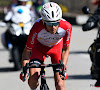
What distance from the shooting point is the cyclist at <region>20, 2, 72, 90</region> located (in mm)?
6707

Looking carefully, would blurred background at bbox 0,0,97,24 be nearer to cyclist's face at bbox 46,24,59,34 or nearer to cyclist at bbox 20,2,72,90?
cyclist at bbox 20,2,72,90

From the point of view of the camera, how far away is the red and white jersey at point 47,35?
698 centimetres

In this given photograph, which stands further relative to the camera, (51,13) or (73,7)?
(73,7)

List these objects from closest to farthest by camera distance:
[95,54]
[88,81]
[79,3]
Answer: [95,54] < [88,81] < [79,3]

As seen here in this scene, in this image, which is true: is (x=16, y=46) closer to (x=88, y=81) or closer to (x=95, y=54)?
(x=88, y=81)

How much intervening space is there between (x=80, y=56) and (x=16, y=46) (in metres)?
3.29

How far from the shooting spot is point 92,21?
28.8 feet

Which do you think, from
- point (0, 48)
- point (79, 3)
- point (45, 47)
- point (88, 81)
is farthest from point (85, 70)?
point (79, 3)

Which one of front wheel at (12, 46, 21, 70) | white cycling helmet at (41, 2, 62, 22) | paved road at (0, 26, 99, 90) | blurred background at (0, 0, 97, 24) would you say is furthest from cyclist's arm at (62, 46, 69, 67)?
blurred background at (0, 0, 97, 24)

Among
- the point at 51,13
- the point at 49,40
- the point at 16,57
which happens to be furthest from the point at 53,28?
the point at 16,57

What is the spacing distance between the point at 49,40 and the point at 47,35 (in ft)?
0.43

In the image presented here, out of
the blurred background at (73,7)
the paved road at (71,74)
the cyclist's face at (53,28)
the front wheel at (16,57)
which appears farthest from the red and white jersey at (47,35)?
the blurred background at (73,7)

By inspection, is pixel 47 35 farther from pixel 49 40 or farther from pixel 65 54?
pixel 65 54

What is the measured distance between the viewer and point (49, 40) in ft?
23.8
